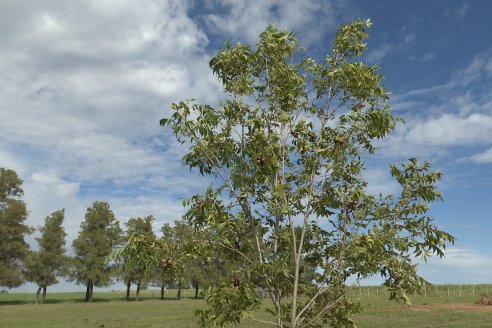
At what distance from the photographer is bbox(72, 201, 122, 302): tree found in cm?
7856

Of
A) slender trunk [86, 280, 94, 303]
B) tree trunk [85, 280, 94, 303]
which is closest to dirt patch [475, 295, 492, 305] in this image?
slender trunk [86, 280, 94, 303]

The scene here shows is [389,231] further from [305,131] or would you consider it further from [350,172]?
[305,131]

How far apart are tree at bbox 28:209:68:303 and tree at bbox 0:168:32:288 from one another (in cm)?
278

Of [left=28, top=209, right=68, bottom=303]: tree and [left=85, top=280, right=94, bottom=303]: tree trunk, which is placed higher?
[left=28, top=209, right=68, bottom=303]: tree

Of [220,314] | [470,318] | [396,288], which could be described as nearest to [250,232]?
[220,314]

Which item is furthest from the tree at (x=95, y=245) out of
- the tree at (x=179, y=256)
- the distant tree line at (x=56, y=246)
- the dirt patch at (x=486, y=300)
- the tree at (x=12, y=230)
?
the tree at (x=179, y=256)

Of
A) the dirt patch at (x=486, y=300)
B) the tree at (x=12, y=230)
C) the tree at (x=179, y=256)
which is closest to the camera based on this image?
the tree at (x=179, y=256)

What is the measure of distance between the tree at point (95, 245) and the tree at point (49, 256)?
2841 millimetres

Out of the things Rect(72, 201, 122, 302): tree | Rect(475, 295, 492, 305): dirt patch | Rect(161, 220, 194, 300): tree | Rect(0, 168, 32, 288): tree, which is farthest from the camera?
Rect(72, 201, 122, 302): tree

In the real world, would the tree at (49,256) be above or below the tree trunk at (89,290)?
above

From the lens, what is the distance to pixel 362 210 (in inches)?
317

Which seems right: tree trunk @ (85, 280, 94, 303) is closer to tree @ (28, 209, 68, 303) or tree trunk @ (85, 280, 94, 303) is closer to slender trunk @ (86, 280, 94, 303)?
slender trunk @ (86, 280, 94, 303)

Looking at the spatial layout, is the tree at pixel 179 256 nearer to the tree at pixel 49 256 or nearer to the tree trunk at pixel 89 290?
the tree at pixel 49 256

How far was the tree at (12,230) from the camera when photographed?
66562mm
